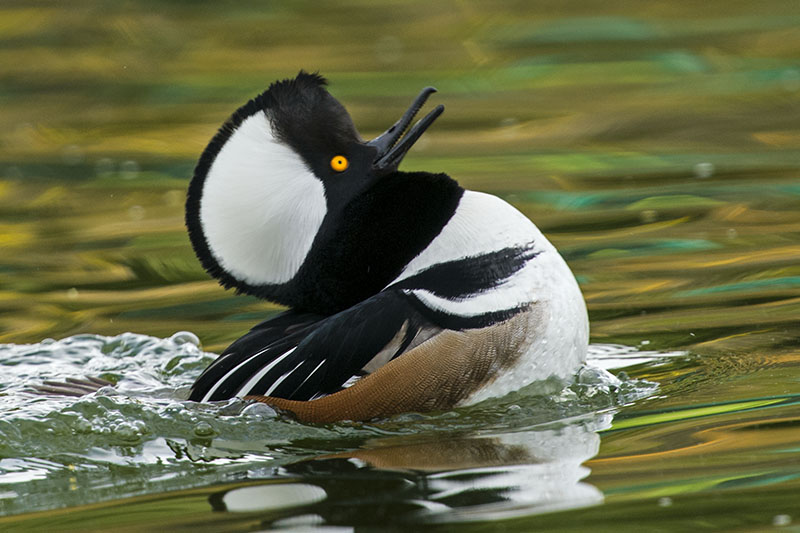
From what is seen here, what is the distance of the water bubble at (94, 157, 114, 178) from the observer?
10.9m

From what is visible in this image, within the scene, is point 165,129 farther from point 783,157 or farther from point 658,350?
point 658,350

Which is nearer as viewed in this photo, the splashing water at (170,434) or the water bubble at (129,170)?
the splashing water at (170,434)

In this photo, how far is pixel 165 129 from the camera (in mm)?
12016

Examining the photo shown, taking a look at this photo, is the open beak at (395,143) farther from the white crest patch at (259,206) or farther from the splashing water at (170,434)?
the splashing water at (170,434)

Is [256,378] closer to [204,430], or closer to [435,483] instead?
[204,430]

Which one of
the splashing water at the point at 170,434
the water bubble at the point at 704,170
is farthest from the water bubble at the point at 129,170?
→ the splashing water at the point at 170,434

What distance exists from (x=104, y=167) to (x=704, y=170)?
5.06 meters

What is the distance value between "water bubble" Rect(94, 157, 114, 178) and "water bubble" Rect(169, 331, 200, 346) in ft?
13.8

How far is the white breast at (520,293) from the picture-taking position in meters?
5.43

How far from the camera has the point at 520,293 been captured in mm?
5484

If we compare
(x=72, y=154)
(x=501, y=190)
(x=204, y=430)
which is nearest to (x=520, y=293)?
(x=204, y=430)

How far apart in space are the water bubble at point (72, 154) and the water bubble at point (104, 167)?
21 centimetres

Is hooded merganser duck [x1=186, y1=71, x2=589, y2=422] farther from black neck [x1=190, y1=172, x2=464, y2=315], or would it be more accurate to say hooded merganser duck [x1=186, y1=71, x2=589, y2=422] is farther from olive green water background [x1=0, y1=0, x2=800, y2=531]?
olive green water background [x1=0, y1=0, x2=800, y2=531]

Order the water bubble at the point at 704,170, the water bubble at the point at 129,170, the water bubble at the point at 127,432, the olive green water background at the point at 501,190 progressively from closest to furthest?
the olive green water background at the point at 501,190
the water bubble at the point at 127,432
the water bubble at the point at 704,170
the water bubble at the point at 129,170
